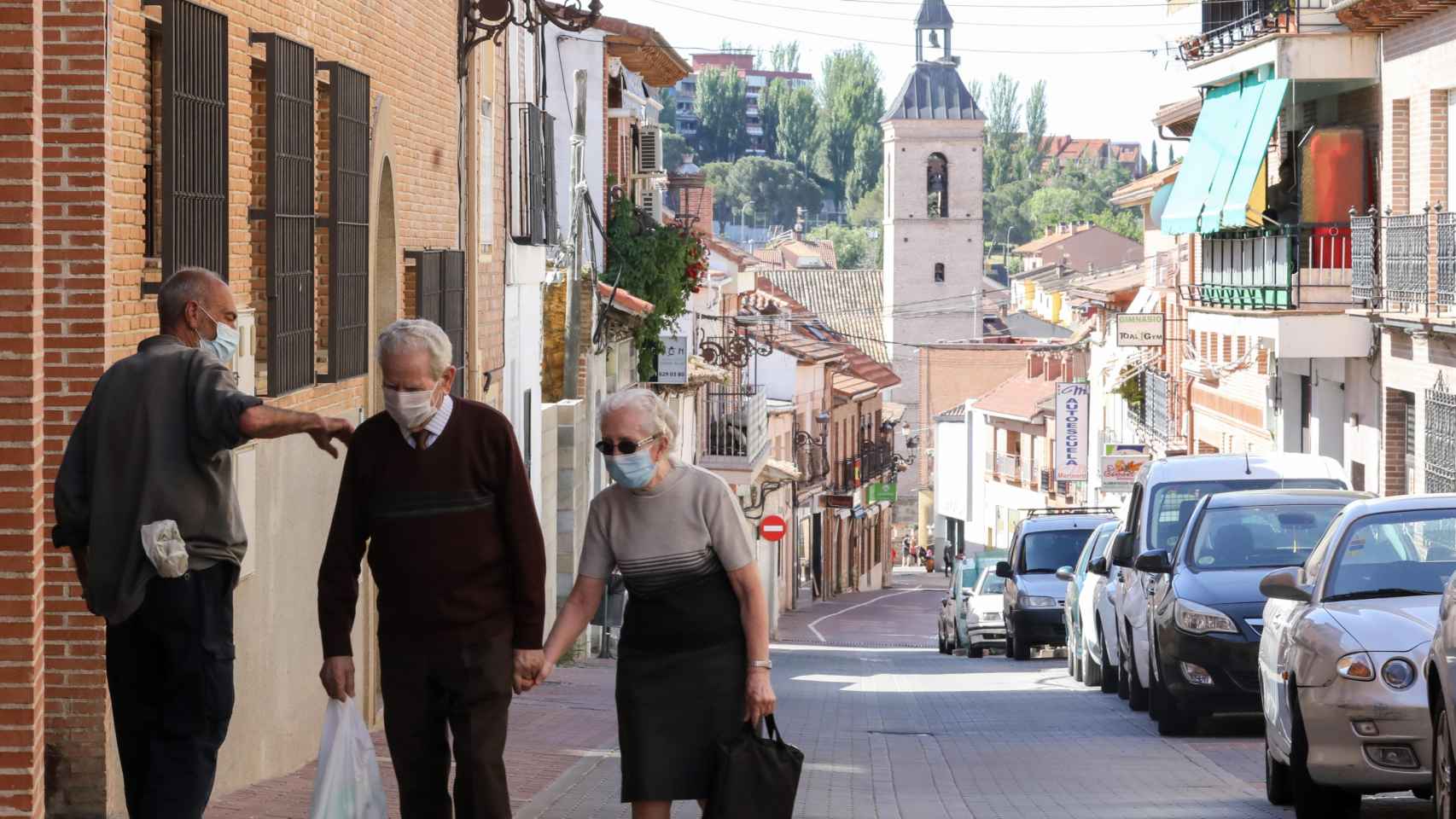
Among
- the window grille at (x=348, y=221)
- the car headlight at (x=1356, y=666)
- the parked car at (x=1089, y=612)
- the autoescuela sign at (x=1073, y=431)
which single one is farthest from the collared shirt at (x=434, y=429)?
the autoescuela sign at (x=1073, y=431)

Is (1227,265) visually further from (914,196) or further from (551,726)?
(914,196)

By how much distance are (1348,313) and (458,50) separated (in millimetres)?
14070

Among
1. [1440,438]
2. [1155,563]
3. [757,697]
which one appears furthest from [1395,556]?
[1440,438]

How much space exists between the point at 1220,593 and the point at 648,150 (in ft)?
75.7

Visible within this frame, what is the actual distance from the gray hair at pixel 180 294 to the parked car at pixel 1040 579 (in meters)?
22.7

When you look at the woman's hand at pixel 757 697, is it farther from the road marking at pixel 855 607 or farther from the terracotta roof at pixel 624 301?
the road marking at pixel 855 607

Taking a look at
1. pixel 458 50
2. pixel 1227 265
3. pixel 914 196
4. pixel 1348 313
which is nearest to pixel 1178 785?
pixel 458 50

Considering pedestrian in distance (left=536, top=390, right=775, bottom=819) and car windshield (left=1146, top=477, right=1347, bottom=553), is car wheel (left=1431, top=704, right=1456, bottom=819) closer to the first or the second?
pedestrian in distance (left=536, top=390, right=775, bottom=819)

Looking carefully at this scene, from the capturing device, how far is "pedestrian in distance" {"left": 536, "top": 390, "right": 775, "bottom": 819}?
703 centimetres

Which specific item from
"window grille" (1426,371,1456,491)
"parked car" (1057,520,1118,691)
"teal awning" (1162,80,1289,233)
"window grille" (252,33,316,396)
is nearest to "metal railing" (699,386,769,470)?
"teal awning" (1162,80,1289,233)

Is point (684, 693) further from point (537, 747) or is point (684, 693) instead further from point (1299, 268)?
point (1299, 268)

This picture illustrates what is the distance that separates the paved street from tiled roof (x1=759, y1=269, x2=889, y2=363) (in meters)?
78.2

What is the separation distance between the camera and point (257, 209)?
37.7ft

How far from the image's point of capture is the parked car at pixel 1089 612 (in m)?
20.8
